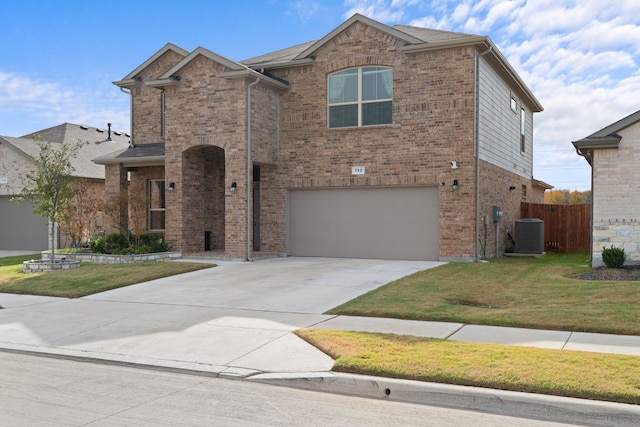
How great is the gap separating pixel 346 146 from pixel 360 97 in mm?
1586

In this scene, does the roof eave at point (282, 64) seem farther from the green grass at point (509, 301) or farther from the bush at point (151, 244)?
the green grass at point (509, 301)

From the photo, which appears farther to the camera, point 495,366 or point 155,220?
point 155,220

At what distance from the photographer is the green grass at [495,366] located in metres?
5.61

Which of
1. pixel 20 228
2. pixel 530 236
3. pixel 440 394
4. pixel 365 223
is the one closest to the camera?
pixel 440 394

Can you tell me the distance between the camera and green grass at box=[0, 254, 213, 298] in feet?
44.0

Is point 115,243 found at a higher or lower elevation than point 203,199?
lower

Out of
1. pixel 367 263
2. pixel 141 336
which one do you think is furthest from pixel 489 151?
pixel 141 336

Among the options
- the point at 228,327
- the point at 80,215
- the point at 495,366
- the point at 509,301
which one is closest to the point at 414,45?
the point at 509,301

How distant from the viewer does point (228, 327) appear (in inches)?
360

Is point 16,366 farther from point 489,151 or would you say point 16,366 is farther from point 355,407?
point 489,151

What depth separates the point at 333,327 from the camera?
8.93m

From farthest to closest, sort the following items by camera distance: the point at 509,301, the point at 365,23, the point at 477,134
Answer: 1. the point at 365,23
2. the point at 477,134
3. the point at 509,301

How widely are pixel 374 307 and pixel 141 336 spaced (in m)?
3.91

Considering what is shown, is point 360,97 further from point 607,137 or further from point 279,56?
point 607,137
